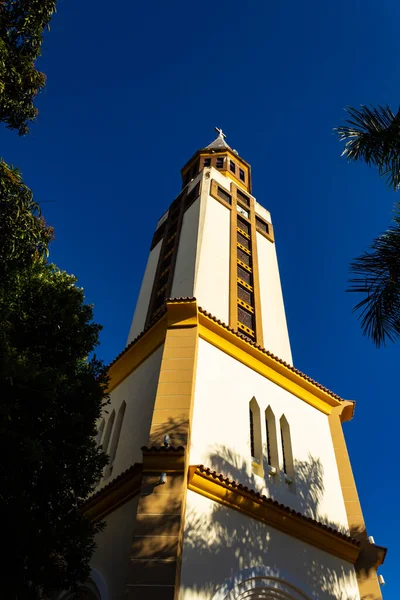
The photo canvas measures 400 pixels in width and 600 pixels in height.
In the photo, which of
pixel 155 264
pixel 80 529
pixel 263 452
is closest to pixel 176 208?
pixel 155 264

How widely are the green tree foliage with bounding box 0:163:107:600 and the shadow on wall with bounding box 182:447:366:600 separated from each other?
6.33ft

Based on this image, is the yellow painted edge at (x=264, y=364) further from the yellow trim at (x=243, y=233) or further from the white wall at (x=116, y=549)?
the yellow trim at (x=243, y=233)

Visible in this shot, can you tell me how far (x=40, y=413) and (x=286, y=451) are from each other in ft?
22.0

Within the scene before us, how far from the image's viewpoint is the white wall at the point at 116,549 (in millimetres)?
7948

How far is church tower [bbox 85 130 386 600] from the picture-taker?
8008mm

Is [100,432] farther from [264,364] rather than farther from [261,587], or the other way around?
[261,587]

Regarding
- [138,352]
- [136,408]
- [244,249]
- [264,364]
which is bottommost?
[136,408]

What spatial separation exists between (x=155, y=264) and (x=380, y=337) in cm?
1356

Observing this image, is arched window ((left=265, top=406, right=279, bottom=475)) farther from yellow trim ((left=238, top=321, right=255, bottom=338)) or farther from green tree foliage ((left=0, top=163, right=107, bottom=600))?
green tree foliage ((left=0, top=163, right=107, bottom=600))

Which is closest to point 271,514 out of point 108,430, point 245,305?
point 108,430

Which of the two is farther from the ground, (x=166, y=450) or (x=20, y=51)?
(x=20, y=51)

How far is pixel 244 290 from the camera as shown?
680 inches

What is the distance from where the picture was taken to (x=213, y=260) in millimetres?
17156

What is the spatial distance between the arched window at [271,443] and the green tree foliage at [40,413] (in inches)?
187
